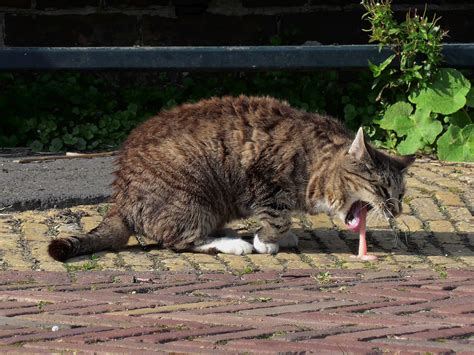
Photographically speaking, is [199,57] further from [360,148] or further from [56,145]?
[360,148]

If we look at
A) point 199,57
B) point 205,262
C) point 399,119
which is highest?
point 199,57

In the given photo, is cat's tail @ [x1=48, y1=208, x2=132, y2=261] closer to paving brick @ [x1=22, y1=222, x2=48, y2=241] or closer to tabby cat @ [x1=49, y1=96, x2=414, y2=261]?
tabby cat @ [x1=49, y1=96, x2=414, y2=261]

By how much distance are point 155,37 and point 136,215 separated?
3591 millimetres

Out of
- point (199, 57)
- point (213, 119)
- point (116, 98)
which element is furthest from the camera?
point (116, 98)

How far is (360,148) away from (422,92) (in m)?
2.51

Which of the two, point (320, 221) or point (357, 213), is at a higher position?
point (357, 213)

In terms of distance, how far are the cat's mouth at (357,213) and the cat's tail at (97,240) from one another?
1.39m

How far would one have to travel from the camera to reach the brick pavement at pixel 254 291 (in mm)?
5238

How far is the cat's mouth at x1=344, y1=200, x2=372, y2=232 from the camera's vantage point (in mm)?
7254

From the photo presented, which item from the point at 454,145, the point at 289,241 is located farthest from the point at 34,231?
the point at 454,145

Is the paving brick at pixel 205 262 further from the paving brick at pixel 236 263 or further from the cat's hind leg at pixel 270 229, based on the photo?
the cat's hind leg at pixel 270 229

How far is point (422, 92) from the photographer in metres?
9.52

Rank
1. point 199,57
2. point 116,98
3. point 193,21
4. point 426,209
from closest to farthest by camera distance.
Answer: point 426,209, point 199,57, point 116,98, point 193,21

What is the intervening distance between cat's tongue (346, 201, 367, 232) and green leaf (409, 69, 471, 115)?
97.2 inches
